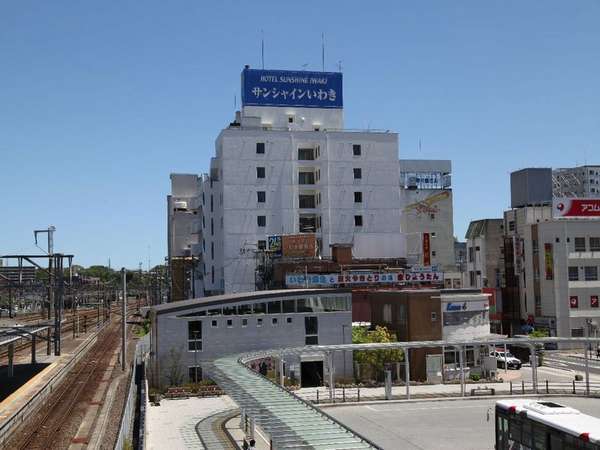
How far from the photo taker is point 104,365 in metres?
63.4

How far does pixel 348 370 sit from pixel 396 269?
30220 mm

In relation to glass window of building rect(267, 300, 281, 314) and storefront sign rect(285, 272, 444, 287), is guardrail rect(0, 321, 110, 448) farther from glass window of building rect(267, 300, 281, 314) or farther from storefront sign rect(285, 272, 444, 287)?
storefront sign rect(285, 272, 444, 287)

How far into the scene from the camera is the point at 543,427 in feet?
68.3

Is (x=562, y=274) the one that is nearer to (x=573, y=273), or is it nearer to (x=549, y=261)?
(x=573, y=273)

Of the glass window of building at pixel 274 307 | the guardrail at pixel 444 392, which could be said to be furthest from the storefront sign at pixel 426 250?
the glass window of building at pixel 274 307

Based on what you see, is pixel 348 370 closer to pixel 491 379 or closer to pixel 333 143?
pixel 491 379

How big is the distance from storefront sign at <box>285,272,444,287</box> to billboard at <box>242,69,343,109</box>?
25486 millimetres

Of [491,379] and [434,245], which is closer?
[491,379]

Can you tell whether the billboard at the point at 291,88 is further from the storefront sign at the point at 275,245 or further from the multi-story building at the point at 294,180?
the storefront sign at the point at 275,245

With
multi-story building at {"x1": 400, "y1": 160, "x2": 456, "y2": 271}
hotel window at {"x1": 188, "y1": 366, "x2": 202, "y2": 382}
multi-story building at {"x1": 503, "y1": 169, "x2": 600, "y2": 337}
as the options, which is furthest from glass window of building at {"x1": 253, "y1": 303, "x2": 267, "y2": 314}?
multi-story building at {"x1": 400, "y1": 160, "x2": 456, "y2": 271}

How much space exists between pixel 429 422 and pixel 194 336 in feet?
54.5

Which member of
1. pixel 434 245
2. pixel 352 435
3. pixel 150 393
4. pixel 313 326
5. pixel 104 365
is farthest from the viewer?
pixel 434 245

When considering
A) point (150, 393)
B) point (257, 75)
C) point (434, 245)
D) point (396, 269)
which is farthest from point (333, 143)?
point (150, 393)

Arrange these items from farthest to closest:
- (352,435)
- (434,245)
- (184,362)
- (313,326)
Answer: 1. (434,245)
2. (313,326)
3. (184,362)
4. (352,435)
